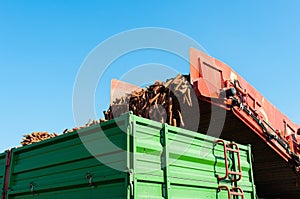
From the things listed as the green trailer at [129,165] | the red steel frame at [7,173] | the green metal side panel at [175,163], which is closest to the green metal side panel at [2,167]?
the red steel frame at [7,173]

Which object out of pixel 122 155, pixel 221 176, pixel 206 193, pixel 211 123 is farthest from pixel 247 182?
pixel 122 155

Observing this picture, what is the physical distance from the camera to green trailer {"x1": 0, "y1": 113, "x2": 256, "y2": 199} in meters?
3.78

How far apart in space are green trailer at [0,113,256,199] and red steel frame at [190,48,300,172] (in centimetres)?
113

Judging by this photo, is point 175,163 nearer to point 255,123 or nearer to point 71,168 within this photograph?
point 71,168

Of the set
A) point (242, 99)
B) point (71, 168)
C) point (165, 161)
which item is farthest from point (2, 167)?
point (242, 99)

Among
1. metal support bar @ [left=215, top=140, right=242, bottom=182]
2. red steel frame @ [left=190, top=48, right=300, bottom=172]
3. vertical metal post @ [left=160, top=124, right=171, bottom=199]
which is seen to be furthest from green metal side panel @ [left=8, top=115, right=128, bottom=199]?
red steel frame @ [left=190, top=48, right=300, bottom=172]

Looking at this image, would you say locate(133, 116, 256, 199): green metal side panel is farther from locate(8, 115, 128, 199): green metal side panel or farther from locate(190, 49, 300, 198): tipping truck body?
locate(190, 49, 300, 198): tipping truck body

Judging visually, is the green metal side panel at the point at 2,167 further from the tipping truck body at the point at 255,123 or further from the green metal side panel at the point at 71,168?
the tipping truck body at the point at 255,123

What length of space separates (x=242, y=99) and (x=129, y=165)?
3.33 meters

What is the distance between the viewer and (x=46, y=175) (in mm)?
4520

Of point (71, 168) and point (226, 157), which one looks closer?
point (71, 168)

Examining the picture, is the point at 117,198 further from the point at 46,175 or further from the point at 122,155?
the point at 46,175

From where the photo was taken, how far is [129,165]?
3666 mm

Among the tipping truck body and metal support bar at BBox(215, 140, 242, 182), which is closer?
metal support bar at BBox(215, 140, 242, 182)
